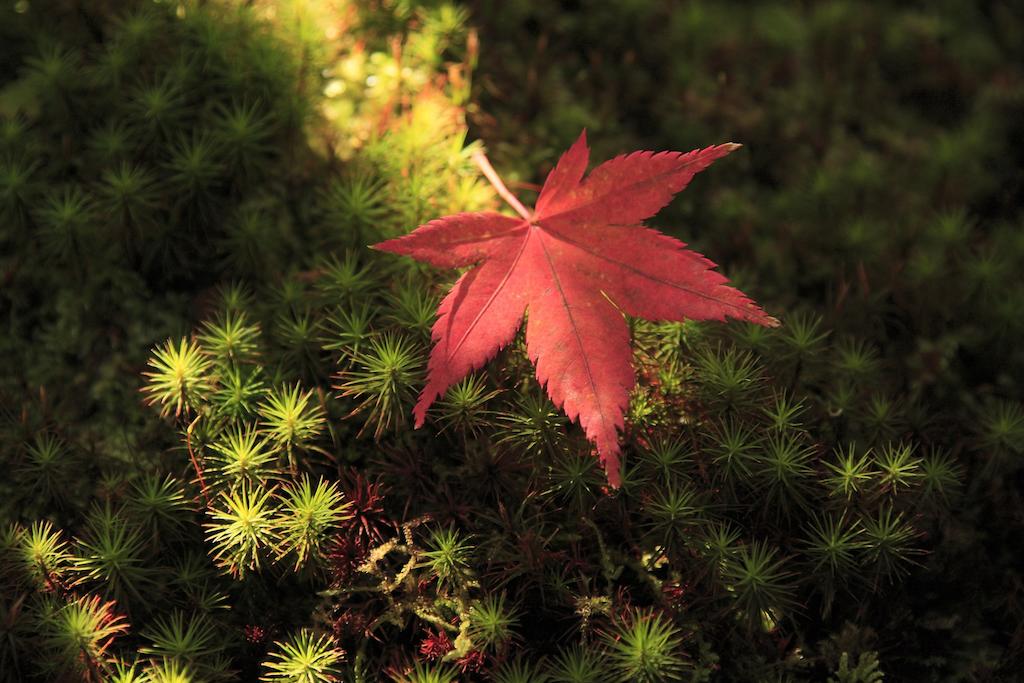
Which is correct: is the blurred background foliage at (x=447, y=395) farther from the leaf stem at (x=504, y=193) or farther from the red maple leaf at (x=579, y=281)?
the leaf stem at (x=504, y=193)

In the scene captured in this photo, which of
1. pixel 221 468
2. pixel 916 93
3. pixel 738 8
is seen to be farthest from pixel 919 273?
pixel 221 468

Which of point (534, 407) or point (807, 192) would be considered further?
point (807, 192)

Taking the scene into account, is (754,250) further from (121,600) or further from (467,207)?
(121,600)

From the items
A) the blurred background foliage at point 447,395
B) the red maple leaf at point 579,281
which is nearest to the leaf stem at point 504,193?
the red maple leaf at point 579,281

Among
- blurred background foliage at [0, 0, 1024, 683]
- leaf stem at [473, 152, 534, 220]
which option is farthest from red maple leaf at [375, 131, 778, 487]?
blurred background foliage at [0, 0, 1024, 683]

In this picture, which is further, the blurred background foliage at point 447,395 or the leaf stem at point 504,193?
the leaf stem at point 504,193

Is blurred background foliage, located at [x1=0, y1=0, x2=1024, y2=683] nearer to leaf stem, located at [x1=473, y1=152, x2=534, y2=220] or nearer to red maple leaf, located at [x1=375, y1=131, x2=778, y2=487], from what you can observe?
red maple leaf, located at [x1=375, y1=131, x2=778, y2=487]

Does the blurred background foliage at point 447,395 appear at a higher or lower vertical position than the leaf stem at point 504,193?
lower
